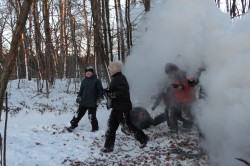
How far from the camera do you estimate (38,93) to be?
16.9 meters

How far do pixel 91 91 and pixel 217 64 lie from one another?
3115 mm

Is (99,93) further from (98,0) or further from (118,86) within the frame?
(98,0)

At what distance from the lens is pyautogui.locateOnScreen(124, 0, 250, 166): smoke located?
18.4 ft

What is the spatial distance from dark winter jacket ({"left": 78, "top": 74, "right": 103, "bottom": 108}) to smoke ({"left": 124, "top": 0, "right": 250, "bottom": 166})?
233 centimetres

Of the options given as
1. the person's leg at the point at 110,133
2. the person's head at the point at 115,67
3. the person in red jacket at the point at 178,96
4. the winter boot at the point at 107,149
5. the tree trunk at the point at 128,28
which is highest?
the tree trunk at the point at 128,28

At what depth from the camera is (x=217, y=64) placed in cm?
674

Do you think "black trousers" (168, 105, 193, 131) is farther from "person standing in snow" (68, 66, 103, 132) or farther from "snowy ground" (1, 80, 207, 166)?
"person standing in snow" (68, 66, 103, 132)

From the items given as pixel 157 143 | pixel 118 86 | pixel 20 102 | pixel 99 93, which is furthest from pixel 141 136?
pixel 20 102

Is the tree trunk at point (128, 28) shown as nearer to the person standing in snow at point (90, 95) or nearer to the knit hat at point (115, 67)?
the person standing in snow at point (90, 95)

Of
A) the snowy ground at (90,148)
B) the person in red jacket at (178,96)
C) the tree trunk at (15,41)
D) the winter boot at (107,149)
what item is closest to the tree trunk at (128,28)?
the snowy ground at (90,148)

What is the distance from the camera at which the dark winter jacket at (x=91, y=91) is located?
8.41 metres

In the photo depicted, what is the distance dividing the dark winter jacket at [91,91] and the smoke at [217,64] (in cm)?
233

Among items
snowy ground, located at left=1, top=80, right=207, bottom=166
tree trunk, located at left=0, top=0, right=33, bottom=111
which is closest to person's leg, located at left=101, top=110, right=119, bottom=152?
snowy ground, located at left=1, top=80, right=207, bottom=166

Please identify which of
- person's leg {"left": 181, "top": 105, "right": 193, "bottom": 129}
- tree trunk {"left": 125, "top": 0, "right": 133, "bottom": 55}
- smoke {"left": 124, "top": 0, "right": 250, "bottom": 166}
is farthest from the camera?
tree trunk {"left": 125, "top": 0, "right": 133, "bottom": 55}
